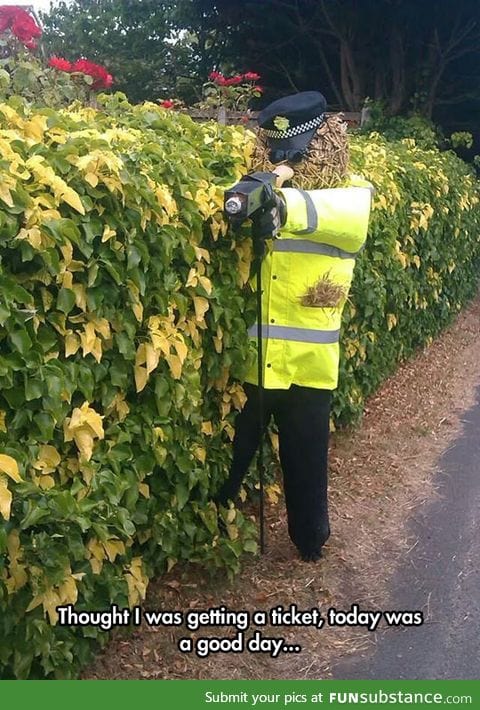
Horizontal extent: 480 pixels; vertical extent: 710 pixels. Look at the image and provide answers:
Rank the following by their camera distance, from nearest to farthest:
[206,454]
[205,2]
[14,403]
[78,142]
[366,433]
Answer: [14,403] → [78,142] → [206,454] → [366,433] → [205,2]

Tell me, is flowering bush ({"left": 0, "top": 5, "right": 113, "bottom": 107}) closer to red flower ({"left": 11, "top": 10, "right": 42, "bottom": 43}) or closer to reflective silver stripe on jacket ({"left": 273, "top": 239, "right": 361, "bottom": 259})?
red flower ({"left": 11, "top": 10, "right": 42, "bottom": 43})

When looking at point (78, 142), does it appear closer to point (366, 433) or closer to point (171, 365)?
point (171, 365)

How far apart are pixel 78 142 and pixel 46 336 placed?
2.08 feet

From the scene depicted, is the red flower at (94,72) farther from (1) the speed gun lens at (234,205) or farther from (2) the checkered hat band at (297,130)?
(1) the speed gun lens at (234,205)

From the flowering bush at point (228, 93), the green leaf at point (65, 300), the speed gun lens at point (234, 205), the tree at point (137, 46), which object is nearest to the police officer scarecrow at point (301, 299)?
the speed gun lens at point (234, 205)

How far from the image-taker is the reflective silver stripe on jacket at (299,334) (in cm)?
348

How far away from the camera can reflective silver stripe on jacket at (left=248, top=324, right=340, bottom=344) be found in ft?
11.4

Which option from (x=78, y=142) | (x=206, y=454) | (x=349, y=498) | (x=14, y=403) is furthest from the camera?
(x=349, y=498)

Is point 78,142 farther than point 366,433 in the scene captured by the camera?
No

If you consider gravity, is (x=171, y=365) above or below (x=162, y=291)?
below

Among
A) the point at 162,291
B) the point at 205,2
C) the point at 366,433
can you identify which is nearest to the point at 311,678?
the point at 162,291

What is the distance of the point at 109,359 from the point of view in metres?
2.77

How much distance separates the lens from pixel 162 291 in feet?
9.65

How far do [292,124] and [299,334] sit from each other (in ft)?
2.92
